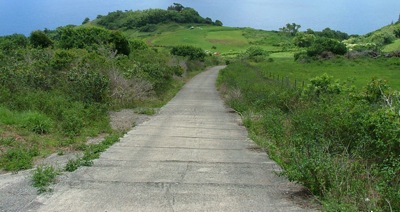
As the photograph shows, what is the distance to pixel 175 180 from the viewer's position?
7309mm

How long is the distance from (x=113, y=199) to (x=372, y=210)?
338 cm

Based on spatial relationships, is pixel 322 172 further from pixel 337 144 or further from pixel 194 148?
pixel 194 148

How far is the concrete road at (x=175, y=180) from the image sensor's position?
5.97 meters

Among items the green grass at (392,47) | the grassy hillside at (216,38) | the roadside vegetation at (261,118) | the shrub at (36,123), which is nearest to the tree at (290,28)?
the grassy hillside at (216,38)

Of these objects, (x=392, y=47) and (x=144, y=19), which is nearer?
(x=392, y=47)

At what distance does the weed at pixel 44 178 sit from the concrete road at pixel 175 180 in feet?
0.67

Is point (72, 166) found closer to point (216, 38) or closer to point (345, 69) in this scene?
point (345, 69)

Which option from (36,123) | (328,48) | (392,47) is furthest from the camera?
(392,47)

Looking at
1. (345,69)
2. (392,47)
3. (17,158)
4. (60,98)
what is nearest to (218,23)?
(392,47)

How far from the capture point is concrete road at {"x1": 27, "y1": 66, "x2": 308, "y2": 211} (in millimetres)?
5973

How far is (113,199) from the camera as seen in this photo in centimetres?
615

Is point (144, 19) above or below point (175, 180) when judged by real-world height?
above

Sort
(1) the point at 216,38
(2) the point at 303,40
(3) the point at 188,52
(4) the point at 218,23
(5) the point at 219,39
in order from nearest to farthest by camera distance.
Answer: (3) the point at 188,52, (2) the point at 303,40, (5) the point at 219,39, (1) the point at 216,38, (4) the point at 218,23

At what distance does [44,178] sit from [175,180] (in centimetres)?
210
